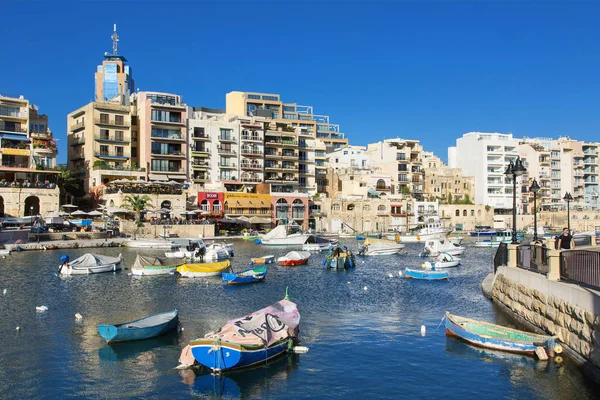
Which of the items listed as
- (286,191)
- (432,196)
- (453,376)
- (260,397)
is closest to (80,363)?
(260,397)

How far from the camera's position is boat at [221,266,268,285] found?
126ft

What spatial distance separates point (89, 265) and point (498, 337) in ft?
107

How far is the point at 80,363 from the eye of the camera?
20.1 metres

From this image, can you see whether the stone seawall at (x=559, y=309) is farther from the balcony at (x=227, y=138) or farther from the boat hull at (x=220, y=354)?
the balcony at (x=227, y=138)

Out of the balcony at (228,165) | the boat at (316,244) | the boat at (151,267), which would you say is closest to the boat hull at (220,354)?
the boat at (151,267)

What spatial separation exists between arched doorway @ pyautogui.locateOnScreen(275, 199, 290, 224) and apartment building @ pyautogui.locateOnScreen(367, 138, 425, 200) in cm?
2835

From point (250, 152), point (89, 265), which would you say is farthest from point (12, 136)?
point (89, 265)

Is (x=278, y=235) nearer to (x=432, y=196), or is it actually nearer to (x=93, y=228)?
(x=93, y=228)

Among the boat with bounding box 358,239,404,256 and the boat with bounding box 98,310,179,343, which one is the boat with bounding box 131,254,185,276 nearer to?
the boat with bounding box 98,310,179,343

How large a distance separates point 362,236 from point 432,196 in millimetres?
34626

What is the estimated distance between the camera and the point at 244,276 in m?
38.8

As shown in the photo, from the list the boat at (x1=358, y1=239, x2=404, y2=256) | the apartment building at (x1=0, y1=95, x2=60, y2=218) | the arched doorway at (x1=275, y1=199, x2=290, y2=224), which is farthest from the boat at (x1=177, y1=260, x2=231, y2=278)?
the arched doorway at (x1=275, y1=199, x2=290, y2=224)

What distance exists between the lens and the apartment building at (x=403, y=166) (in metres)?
113

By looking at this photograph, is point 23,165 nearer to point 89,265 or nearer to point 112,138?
point 112,138
